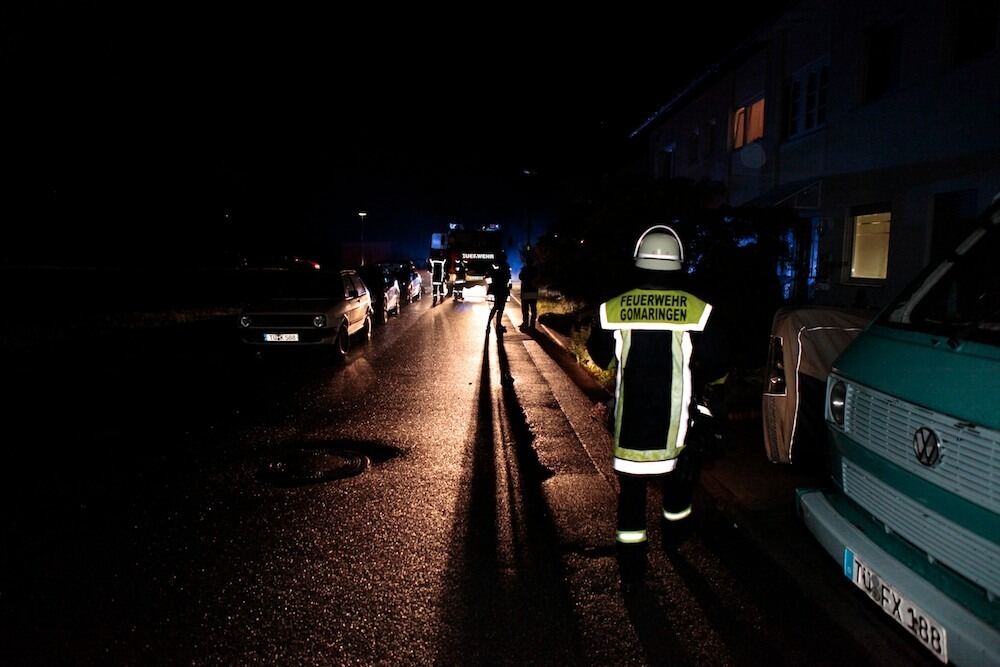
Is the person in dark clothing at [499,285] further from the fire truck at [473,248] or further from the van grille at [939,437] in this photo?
the fire truck at [473,248]

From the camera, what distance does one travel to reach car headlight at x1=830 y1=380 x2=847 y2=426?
335 centimetres

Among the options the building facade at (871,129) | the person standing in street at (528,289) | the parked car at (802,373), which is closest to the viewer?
the parked car at (802,373)

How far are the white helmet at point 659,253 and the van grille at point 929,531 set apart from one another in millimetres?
1329

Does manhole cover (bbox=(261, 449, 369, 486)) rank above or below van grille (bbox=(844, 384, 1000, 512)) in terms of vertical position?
below

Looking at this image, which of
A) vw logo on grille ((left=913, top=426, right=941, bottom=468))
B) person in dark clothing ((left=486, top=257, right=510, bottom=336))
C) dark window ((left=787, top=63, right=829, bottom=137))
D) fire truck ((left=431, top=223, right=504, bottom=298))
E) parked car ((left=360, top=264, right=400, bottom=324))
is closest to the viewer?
vw logo on grille ((left=913, top=426, right=941, bottom=468))

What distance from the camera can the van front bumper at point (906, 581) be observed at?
7.42 feet

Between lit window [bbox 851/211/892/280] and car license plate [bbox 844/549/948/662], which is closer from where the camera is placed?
car license plate [bbox 844/549/948/662]

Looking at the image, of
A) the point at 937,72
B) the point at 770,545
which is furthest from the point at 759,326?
the point at 770,545

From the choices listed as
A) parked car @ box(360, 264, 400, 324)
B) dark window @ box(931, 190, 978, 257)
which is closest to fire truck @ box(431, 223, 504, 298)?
parked car @ box(360, 264, 400, 324)

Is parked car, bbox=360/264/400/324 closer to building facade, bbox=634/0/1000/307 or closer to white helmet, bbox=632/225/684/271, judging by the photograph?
building facade, bbox=634/0/1000/307

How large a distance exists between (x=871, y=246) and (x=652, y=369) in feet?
34.7

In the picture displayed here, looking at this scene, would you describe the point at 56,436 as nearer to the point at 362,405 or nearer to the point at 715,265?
the point at 362,405

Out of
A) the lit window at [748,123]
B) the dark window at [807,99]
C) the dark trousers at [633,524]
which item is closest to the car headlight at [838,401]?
the dark trousers at [633,524]

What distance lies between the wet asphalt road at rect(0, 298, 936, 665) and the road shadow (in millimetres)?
15
